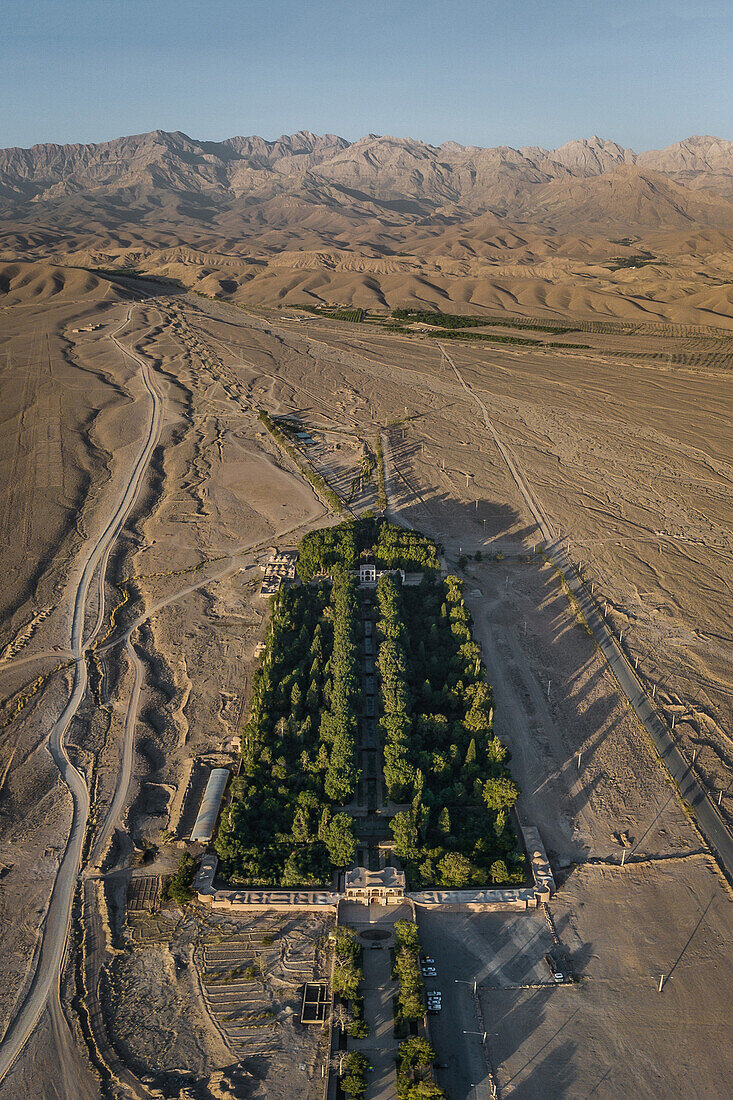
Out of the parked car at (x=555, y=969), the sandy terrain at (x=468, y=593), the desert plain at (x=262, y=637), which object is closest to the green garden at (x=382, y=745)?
the desert plain at (x=262, y=637)

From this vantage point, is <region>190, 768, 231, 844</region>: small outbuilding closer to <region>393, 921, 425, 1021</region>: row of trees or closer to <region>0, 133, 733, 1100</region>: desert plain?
<region>0, 133, 733, 1100</region>: desert plain

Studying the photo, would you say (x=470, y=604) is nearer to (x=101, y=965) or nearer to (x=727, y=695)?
(x=727, y=695)

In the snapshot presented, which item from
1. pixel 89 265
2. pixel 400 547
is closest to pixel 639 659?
pixel 400 547

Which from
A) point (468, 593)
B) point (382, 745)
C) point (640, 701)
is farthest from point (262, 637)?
point (640, 701)

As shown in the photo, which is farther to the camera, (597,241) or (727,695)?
(597,241)

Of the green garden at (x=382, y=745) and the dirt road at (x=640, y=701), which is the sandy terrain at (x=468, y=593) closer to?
the dirt road at (x=640, y=701)

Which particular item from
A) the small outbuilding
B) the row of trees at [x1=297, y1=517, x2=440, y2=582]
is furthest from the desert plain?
the row of trees at [x1=297, y1=517, x2=440, y2=582]

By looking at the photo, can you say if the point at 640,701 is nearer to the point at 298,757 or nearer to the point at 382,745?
the point at 382,745
